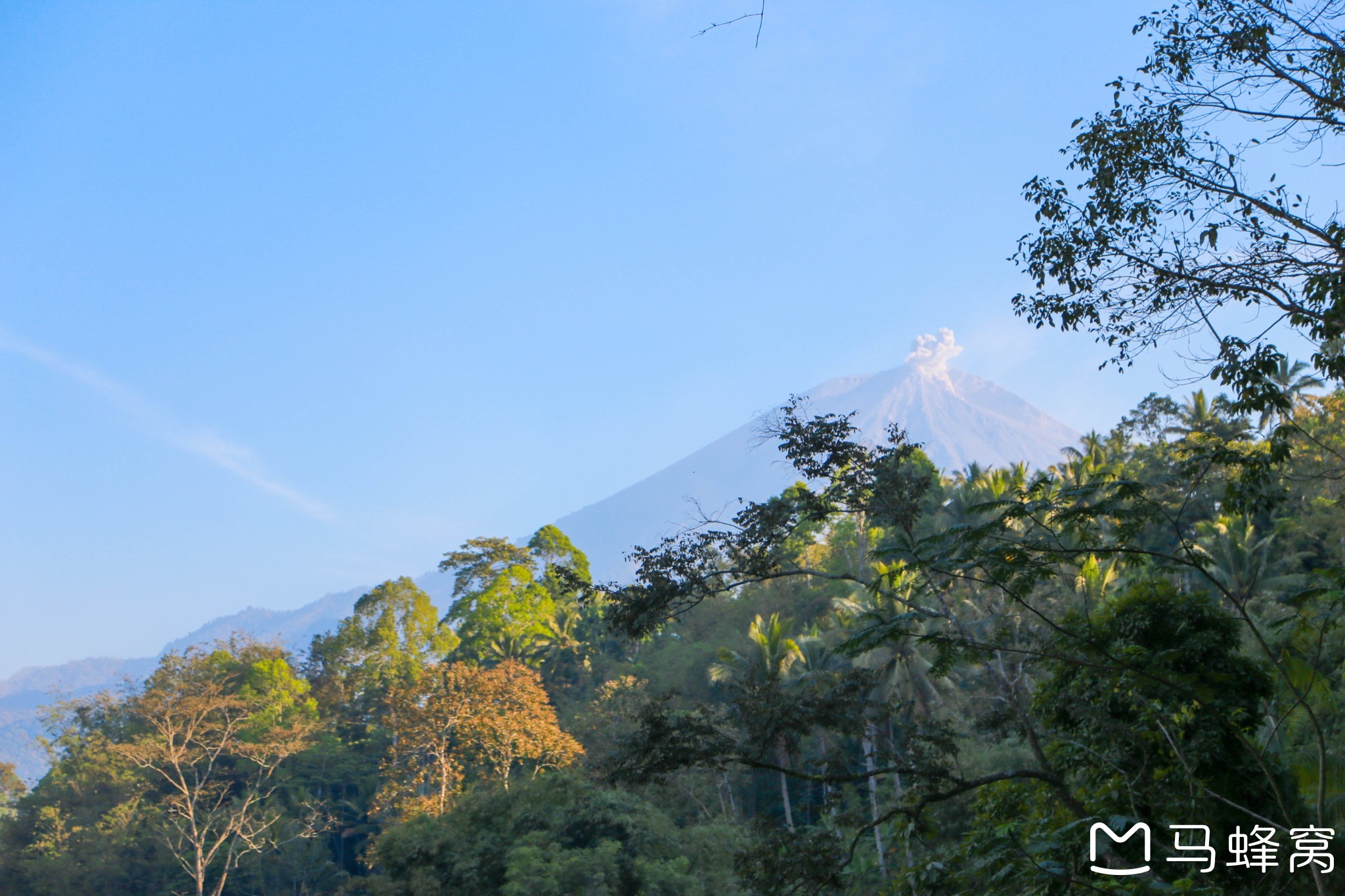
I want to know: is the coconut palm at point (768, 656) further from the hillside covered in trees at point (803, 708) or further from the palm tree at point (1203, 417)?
the palm tree at point (1203, 417)

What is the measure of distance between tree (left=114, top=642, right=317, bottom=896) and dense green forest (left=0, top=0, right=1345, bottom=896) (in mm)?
194

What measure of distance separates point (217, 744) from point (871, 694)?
20.8 metres

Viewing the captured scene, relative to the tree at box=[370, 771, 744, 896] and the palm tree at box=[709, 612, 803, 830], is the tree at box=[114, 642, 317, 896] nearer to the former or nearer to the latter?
the tree at box=[370, 771, 744, 896]

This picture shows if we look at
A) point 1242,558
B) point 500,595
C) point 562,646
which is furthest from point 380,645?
point 1242,558

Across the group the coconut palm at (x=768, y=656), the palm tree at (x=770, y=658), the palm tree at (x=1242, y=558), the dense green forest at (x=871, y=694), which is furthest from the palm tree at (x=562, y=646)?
the palm tree at (x=1242, y=558)

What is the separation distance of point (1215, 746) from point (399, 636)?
118 ft

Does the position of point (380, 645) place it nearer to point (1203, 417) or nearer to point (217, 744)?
point (217, 744)

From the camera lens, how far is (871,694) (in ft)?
83.7

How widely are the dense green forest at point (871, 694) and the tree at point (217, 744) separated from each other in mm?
194

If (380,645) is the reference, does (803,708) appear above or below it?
below

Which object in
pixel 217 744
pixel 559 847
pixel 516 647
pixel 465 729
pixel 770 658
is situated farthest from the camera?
pixel 516 647

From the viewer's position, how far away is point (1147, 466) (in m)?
30.5

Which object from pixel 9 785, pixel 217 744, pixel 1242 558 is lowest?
pixel 9 785

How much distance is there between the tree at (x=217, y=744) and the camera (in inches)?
1059
